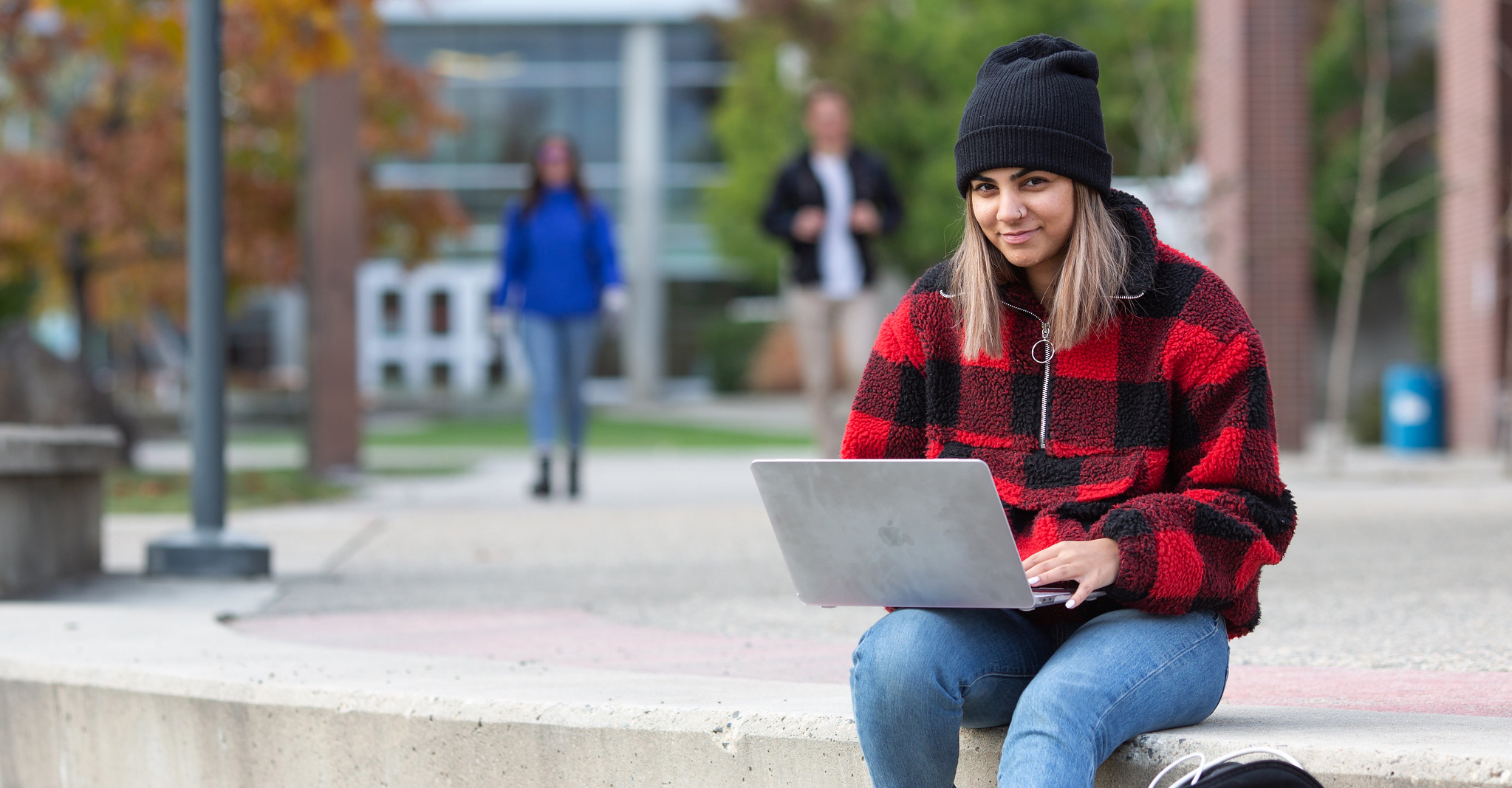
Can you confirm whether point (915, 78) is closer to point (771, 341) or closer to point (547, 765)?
point (771, 341)

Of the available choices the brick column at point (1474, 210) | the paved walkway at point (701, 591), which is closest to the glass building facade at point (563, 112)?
the brick column at point (1474, 210)

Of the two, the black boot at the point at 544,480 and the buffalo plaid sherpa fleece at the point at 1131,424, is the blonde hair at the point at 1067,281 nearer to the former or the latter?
the buffalo plaid sherpa fleece at the point at 1131,424

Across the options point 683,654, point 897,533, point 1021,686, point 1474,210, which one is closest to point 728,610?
point 683,654

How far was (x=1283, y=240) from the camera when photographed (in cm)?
1155

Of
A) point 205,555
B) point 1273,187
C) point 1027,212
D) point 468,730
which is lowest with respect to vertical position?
point 205,555

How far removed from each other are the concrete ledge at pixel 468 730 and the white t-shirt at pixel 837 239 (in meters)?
5.00

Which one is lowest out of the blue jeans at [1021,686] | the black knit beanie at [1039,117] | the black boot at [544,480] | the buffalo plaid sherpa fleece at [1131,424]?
the black boot at [544,480]

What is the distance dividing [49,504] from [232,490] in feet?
15.3

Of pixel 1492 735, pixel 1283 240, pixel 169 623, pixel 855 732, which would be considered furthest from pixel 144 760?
pixel 1283 240

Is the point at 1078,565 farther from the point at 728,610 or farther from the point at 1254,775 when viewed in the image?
the point at 728,610

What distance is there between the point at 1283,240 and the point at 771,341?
80.5ft

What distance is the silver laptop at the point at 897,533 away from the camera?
2363 mm

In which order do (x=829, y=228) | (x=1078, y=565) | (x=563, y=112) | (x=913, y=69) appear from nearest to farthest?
(x=1078, y=565)
(x=829, y=228)
(x=913, y=69)
(x=563, y=112)

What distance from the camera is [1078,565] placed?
2.41 meters
